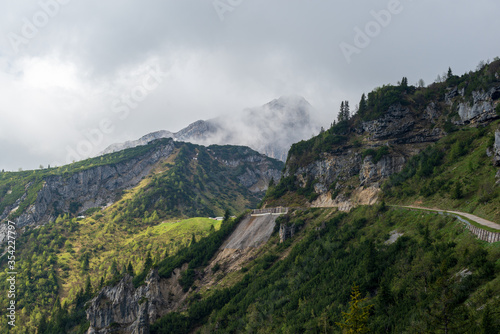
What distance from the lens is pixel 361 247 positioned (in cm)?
8300

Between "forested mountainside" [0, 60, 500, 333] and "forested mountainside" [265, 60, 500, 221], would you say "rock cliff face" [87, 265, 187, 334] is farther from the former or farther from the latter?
"forested mountainside" [265, 60, 500, 221]

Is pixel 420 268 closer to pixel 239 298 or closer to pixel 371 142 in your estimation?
pixel 239 298

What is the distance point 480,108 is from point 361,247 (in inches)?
2506

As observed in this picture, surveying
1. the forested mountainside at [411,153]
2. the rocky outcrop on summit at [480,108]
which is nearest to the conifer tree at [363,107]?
the forested mountainside at [411,153]

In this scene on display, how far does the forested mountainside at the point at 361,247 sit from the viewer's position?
4612cm

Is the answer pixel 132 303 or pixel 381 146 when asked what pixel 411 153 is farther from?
pixel 132 303

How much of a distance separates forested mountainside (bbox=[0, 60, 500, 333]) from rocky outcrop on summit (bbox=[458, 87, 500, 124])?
38 centimetres

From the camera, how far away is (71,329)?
142m

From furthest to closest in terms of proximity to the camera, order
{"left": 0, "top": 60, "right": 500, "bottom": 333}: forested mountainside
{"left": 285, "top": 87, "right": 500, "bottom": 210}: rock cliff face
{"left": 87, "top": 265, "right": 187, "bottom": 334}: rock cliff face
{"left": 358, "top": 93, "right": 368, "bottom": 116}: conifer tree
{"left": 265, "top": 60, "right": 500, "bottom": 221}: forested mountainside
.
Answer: {"left": 358, "top": 93, "right": 368, "bottom": 116}: conifer tree
{"left": 285, "top": 87, "right": 500, "bottom": 210}: rock cliff face
{"left": 87, "top": 265, "right": 187, "bottom": 334}: rock cliff face
{"left": 265, "top": 60, "right": 500, "bottom": 221}: forested mountainside
{"left": 0, "top": 60, "right": 500, "bottom": 333}: forested mountainside

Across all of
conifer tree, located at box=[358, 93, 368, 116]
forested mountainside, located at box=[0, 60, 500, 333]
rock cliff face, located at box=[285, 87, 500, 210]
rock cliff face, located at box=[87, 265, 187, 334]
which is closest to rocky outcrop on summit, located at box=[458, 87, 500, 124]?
rock cliff face, located at box=[285, 87, 500, 210]

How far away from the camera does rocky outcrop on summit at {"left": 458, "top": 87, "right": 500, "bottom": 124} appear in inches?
4003

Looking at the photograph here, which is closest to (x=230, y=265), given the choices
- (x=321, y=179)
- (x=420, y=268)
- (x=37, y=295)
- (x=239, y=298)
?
(x=239, y=298)

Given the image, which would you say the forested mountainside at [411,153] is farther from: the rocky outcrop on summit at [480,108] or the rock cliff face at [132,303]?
the rock cliff face at [132,303]

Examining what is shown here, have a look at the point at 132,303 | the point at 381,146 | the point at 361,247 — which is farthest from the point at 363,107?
the point at 132,303
